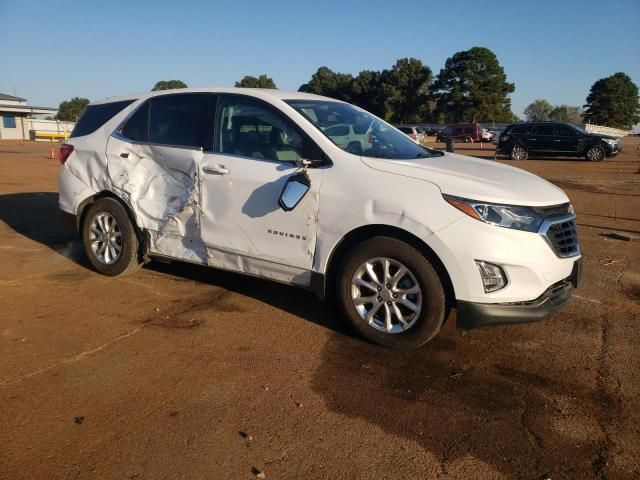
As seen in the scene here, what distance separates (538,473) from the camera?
254 cm

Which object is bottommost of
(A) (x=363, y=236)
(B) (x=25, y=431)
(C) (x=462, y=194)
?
(B) (x=25, y=431)

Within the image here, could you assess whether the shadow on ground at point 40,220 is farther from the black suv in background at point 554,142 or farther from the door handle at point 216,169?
the black suv in background at point 554,142

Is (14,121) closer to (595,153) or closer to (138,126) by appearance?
(595,153)

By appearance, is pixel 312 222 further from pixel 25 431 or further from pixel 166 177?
pixel 25 431

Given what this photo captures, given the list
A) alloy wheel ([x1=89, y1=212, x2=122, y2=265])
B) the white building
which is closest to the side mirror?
alloy wheel ([x1=89, y1=212, x2=122, y2=265])

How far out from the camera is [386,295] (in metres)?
3.78

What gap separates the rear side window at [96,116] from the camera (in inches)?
213

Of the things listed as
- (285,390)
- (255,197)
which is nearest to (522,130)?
(255,197)

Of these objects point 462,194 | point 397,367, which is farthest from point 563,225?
point 397,367

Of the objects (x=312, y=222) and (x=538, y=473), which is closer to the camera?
(x=538, y=473)

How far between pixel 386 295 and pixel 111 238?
301 cm

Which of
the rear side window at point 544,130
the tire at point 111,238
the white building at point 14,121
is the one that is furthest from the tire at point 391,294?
the white building at point 14,121

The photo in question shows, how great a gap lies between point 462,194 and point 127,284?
3.38m

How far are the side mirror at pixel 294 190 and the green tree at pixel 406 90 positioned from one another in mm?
75174
